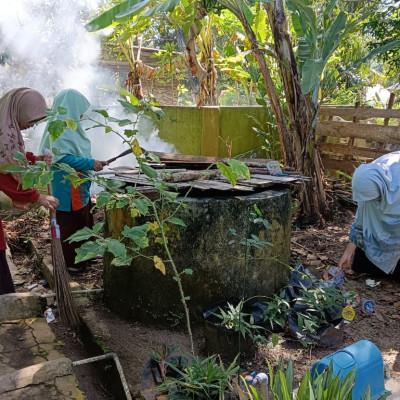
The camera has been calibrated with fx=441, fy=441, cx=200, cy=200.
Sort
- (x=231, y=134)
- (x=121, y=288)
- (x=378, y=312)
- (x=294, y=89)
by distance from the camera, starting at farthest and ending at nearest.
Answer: (x=231, y=134) → (x=294, y=89) → (x=378, y=312) → (x=121, y=288)

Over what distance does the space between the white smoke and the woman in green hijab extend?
7.36 m

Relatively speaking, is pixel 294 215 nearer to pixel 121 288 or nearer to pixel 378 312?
pixel 378 312

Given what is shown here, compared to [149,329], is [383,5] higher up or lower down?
higher up

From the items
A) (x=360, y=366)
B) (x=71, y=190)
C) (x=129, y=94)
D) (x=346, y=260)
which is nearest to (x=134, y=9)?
(x=71, y=190)

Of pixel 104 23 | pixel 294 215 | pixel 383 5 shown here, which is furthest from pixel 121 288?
pixel 383 5

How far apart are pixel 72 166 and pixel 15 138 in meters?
0.75

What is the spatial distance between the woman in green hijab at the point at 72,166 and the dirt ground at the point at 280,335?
1.57 ft

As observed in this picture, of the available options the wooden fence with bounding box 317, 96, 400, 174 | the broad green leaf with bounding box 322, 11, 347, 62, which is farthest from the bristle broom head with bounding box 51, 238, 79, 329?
the wooden fence with bounding box 317, 96, 400, 174

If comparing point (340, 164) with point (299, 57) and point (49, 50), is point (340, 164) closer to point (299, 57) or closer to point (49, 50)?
point (299, 57)

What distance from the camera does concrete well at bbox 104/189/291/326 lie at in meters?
2.95

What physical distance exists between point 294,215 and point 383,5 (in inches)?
108

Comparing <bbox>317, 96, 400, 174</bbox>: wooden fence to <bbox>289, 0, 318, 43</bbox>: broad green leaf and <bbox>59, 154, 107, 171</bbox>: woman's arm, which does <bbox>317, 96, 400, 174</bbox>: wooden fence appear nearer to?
<bbox>289, 0, 318, 43</bbox>: broad green leaf

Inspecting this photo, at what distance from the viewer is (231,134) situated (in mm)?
→ 6855

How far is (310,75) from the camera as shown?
4.29m
